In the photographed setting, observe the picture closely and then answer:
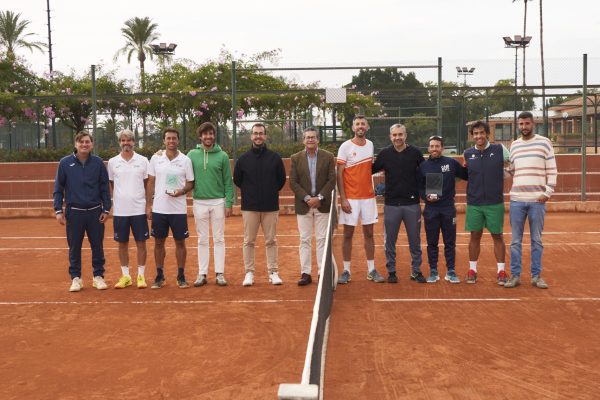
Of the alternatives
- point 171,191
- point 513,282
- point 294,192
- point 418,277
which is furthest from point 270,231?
point 513,282

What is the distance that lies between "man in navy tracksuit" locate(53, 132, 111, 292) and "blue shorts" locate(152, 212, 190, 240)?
0.62 metres

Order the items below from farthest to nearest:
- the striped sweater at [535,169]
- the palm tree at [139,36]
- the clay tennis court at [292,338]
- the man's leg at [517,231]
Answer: the palm tree at [139,36]
the man's leg at [517,231]
the striped sweater at [535,169]
the clay tennis court at [292,338]

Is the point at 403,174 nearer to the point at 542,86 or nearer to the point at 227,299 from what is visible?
the point at 227,299

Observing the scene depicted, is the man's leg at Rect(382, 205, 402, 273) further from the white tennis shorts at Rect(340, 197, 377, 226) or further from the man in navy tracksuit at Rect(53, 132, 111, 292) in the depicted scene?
the man in navy tracksuit at Rect(53, 132, 111, 292)

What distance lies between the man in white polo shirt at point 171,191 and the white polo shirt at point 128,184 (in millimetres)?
150

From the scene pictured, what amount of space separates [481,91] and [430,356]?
42.5 feet

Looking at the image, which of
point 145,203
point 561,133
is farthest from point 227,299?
point 561,133

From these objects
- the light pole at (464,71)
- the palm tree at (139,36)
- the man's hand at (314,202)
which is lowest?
the man's hand at (314,202)

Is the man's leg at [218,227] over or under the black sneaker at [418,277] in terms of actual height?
over

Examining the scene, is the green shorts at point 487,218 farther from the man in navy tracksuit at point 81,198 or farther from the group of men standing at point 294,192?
the man in navy tracksuit at point 81,198

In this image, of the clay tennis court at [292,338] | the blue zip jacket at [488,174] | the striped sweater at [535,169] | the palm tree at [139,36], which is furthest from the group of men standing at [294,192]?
the palm tree at [139,36]

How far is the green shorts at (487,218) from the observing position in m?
7.80

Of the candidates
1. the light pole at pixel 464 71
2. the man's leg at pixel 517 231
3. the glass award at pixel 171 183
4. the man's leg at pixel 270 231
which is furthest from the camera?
the light pole at pixel 464 71

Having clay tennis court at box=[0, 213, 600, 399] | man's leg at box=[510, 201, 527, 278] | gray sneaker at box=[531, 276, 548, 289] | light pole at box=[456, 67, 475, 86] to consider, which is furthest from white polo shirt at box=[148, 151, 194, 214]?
light pole at box=[456, 67, 475, 86]
